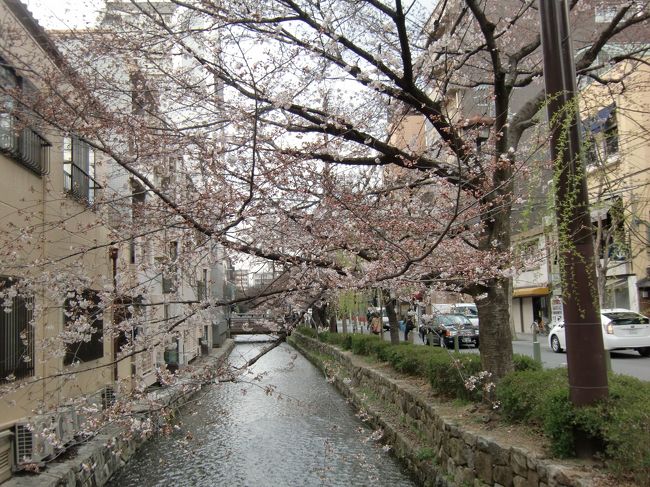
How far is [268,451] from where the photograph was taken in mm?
11031

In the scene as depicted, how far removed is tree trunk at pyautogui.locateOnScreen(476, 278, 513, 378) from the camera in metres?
7.51

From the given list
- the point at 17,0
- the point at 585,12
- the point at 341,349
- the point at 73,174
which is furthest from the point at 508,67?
the point at 341,349

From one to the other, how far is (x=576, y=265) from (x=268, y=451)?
26.7 ft

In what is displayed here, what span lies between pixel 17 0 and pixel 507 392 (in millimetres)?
8624

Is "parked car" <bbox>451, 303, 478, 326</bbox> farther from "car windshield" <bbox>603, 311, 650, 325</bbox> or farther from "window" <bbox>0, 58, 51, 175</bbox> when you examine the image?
"window" <bbox>0, 58, 51, 175</bbox>

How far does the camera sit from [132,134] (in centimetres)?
619

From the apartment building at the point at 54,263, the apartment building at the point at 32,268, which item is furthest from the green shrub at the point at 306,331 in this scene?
the apartment building at the point at 54,263

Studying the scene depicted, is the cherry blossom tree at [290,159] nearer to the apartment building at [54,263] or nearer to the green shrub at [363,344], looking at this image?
the apartment building at [54,263]

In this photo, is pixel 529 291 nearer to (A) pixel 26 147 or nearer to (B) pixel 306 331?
(B) pixel 306 331

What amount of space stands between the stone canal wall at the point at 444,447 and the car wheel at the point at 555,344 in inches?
318

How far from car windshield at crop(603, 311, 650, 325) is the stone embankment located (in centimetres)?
1291

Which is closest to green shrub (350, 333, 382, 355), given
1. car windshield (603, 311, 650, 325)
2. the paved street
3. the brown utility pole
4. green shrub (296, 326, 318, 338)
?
the paved street

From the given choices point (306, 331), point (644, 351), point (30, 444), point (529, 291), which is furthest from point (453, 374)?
point (306, 331)

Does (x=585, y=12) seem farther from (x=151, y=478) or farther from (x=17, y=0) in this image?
(x=151, y=478)
